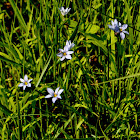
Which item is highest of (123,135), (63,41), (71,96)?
(63,41)

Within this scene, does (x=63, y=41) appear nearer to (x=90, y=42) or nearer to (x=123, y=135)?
(x=90, y=42)

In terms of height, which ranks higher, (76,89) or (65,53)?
(65,53)

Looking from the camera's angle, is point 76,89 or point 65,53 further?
point 76,89

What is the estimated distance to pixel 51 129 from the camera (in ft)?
4.47

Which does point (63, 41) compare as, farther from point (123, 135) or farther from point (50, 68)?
point (123, 135)

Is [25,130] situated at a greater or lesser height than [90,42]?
lesser

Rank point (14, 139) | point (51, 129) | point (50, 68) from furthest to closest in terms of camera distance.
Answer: point (50, 68), point (51, 129), point (14, 139)

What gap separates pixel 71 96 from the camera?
1483mm

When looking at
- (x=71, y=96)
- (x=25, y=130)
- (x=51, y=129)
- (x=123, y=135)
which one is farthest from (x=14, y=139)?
(x=123, y=135)

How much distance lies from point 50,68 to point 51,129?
50cm

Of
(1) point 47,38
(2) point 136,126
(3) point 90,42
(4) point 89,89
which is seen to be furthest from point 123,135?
(1) point 47,38

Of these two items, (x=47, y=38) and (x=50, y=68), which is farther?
(x=47, y=38)

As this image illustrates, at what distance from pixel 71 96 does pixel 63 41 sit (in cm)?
50

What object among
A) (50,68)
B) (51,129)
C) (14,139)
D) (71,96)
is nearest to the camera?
(14,139)
